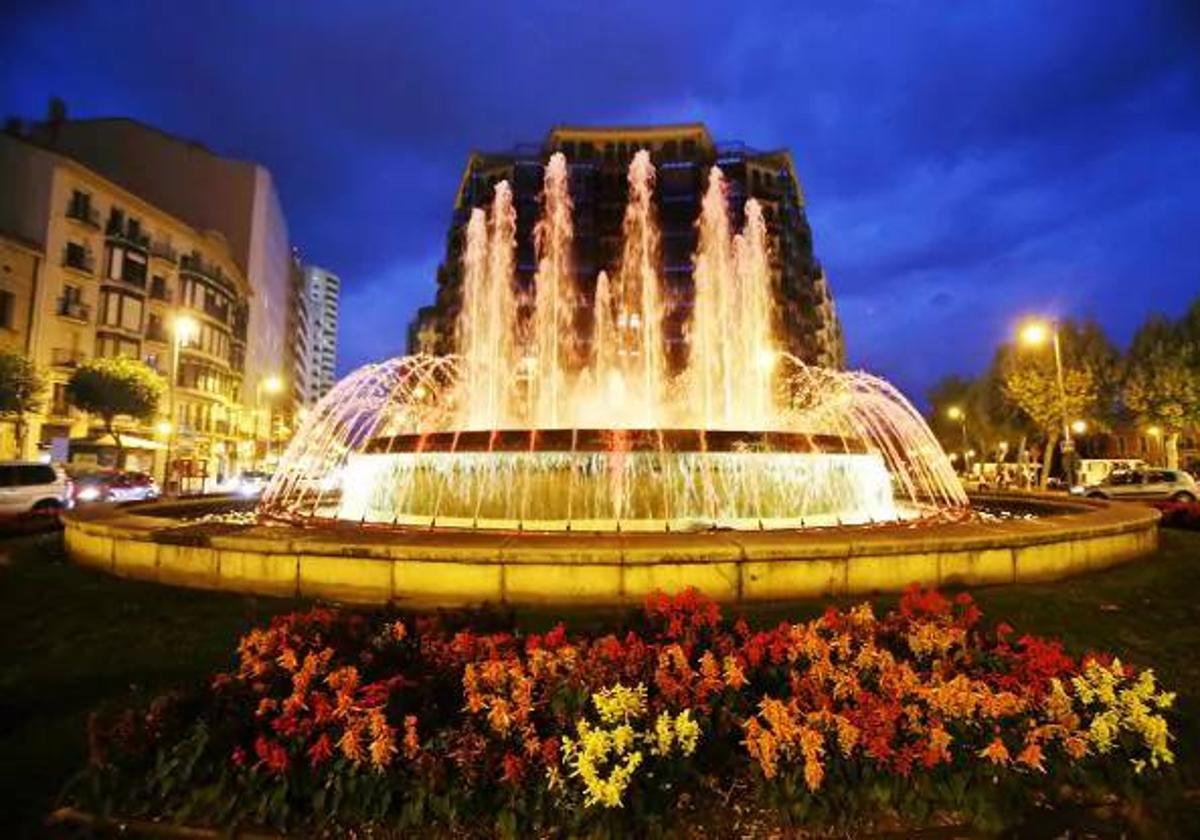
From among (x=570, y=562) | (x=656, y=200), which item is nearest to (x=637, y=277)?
(x=656, y=200)

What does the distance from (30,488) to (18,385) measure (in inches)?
870

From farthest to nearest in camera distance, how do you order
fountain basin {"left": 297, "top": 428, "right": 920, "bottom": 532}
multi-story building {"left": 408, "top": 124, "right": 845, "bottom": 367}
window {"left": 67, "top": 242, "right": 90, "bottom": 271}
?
1. multi-story building {"left": 408, "top": 124, "right": 845, "bottom": 367}
2. window {"left": 67, "top": 242, "right": 90, "bottom": 271}
3. fountain basin {"left": 297, "top": 428, "right": 920, "bottom": 532}

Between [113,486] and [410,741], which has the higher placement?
[113,486]

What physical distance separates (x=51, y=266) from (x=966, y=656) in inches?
2188

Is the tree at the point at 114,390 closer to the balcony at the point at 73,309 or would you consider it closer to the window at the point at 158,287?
the balcony at the point at 73,309

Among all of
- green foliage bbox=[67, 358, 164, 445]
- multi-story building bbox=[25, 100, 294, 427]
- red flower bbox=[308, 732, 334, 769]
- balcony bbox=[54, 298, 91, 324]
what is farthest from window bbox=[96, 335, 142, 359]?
red flower bbox=[308, 732, 334, 769]

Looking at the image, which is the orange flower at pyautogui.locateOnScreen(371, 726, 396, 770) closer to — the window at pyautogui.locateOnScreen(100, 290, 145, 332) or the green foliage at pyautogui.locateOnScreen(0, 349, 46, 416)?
the green foliage at pyautogui.locateOnScreen(0, 349, 46, 416)

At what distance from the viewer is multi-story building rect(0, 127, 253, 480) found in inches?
1748

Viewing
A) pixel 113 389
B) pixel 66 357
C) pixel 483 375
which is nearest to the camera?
pixel 483 375

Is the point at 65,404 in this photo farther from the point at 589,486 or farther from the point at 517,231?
the point at 589,486

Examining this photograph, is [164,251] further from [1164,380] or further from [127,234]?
[1164,380]

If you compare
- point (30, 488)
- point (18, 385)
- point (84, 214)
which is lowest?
point (30, 488)

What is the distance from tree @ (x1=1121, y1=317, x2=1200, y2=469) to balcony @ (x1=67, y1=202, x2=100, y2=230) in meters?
67.8

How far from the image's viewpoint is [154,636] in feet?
20.4
